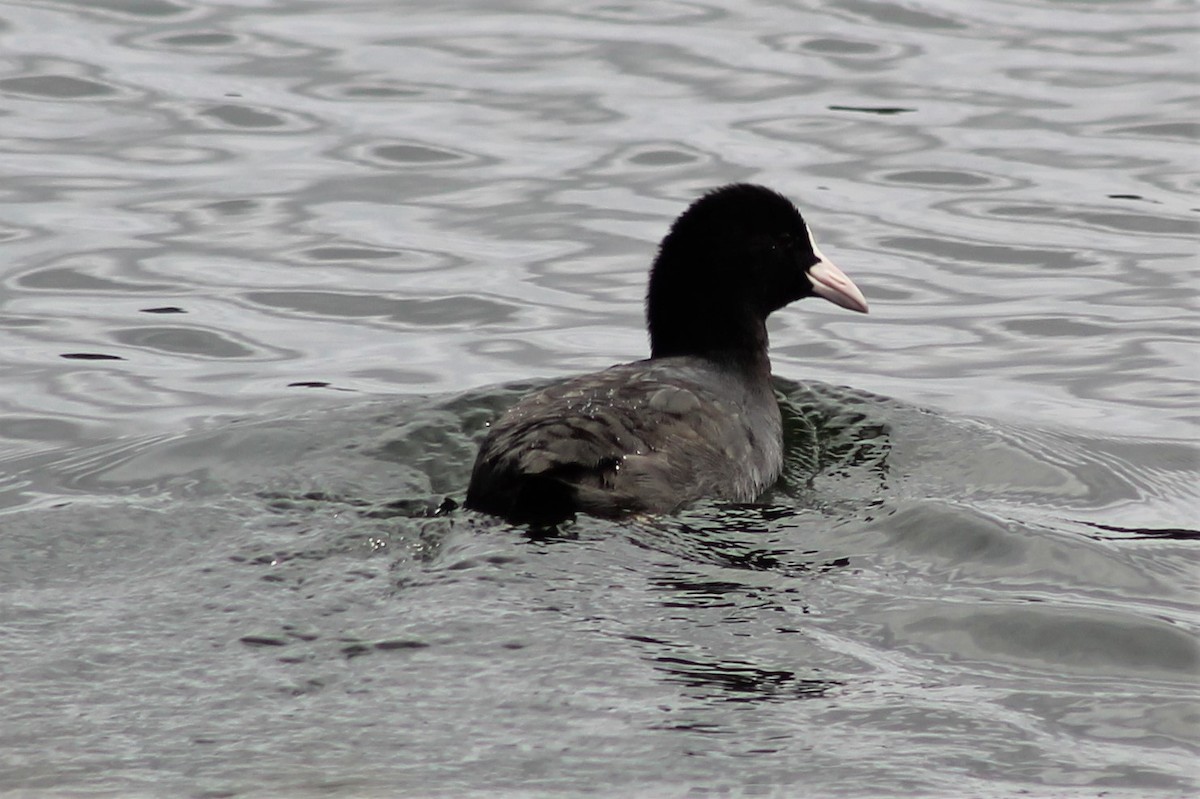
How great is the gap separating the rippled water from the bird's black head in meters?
0.64

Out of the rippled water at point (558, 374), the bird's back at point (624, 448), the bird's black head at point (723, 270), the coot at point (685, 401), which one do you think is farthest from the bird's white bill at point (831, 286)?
the bird's back at point (624, 448)

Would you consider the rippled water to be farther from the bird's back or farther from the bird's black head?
the bird's black head

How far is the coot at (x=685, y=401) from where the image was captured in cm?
674

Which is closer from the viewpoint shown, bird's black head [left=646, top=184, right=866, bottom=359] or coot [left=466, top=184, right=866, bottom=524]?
coot [left=466, top=184, right=866, bottom=524]

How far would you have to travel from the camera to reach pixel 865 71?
48.1ft

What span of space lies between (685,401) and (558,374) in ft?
7.22

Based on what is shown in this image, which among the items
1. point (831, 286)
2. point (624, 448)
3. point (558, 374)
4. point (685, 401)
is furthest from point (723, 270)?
point (624, 448)

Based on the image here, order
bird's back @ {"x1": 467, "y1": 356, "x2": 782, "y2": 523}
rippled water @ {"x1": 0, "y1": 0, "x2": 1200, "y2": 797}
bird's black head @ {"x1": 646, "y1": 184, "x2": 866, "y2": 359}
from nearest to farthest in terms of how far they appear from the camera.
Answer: rippled water @ {"x1": 0, "y1": 0, "x2": 1200, "y2": 797} < bird's back @ {"x1": 467, "y1": 356, "x2": 782, "y2": 523} < bird's black head @ {"x1": 646, "y1": 184, "x2": 866, "y2": 359}

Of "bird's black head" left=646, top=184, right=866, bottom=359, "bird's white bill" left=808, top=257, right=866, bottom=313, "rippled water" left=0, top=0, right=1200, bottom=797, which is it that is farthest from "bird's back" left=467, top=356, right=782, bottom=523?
"bird's white bill" left=808, top=257, right=866, bottom=313

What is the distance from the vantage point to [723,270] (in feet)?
27.8

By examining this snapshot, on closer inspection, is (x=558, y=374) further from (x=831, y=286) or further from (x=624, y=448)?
(x=624, y=448)

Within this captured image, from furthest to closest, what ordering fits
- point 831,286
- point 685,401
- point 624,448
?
point 831,286 < point 685,401 < point 624,448

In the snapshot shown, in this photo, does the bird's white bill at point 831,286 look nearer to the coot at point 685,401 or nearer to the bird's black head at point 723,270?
the coot at point 685,401

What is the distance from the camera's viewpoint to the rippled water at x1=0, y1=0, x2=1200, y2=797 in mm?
5371
